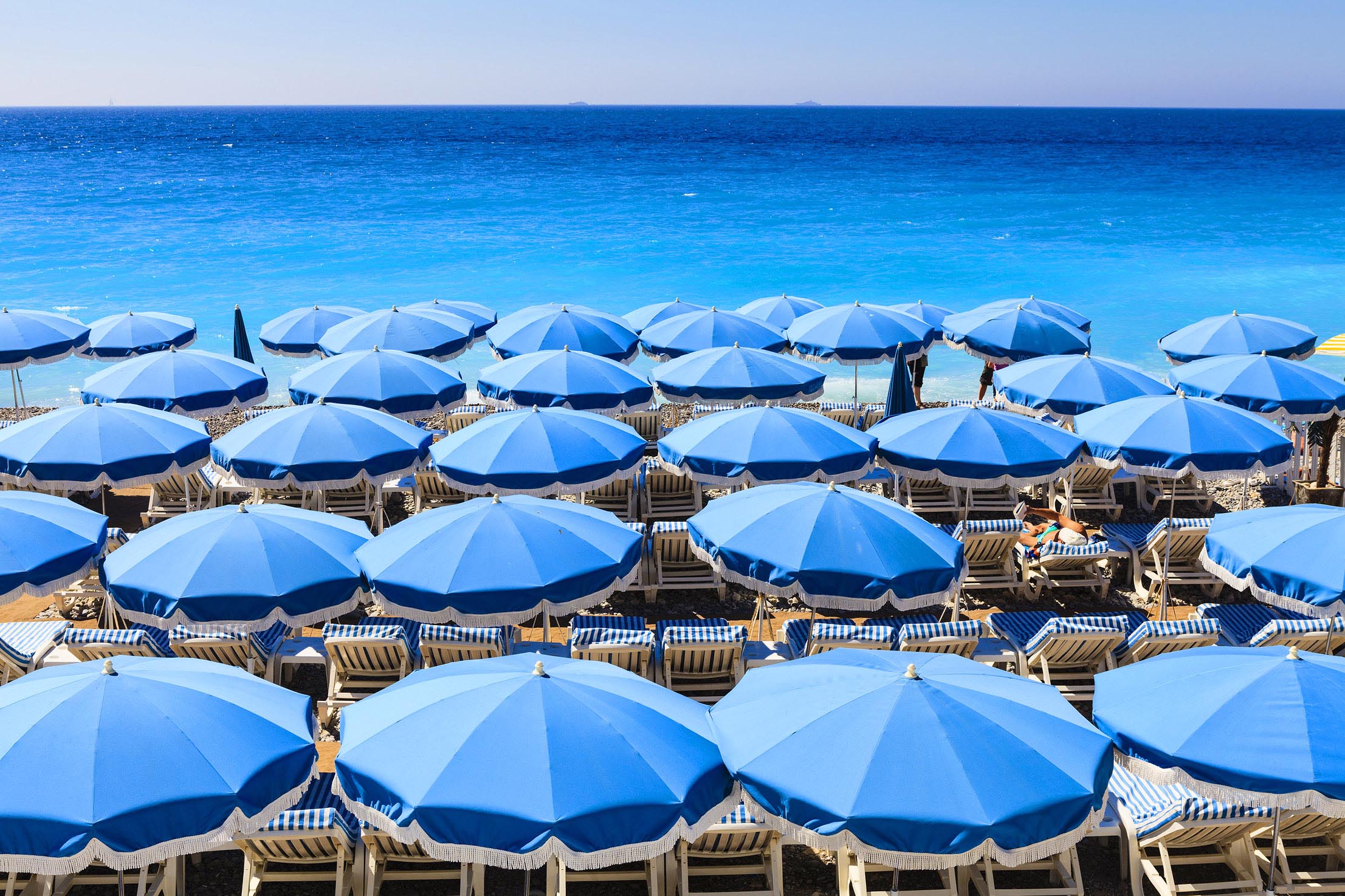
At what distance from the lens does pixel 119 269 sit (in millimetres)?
32656

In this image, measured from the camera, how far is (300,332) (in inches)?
515

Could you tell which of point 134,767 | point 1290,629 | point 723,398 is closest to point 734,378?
point 723,398

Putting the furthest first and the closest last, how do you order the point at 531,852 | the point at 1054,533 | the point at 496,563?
the point at 1054,533 → the point at 496,563 → the point at 531,852

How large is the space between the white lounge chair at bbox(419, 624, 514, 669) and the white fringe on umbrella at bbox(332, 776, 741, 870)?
233 cm

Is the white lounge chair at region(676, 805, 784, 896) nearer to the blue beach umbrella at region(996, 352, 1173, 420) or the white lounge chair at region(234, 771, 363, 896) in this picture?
the white lounge chair at region(234, 771, 363, 896)

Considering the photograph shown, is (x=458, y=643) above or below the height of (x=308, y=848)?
above

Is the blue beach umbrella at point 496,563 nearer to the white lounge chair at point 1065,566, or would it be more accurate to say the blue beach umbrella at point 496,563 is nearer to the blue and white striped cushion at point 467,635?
the blue and white striped cushion at point 467,635

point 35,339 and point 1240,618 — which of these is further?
point 35,339

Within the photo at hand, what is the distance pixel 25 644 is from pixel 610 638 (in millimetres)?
3839

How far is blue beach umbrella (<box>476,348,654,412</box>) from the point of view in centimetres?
1005

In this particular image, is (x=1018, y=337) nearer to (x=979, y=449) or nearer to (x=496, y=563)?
(x=979, y=449)

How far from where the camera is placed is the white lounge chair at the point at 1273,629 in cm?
675

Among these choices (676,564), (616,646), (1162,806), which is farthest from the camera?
(676,564)

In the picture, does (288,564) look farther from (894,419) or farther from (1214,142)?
(1214,142)
